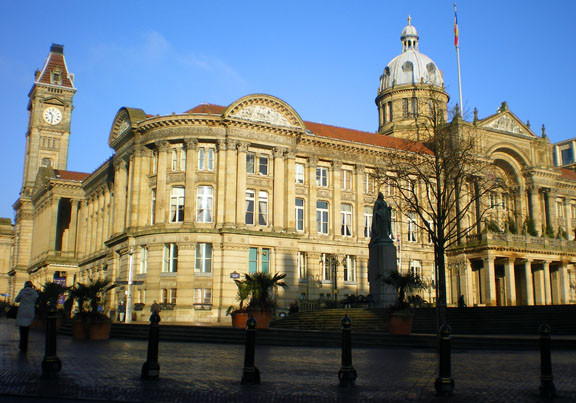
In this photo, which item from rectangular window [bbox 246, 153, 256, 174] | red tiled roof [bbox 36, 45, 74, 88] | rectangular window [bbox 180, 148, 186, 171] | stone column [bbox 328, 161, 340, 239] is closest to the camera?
rectangular window [bbox 180, 148, 186, 171]

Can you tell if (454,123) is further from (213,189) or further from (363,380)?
(363,380)

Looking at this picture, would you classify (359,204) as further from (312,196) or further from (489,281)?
(489,281)

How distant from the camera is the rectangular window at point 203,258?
4741 centimetres

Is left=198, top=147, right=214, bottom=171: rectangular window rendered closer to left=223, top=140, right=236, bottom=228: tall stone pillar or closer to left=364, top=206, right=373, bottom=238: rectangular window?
left=223, top=140, right=236, bottom=228: tall stone pillar

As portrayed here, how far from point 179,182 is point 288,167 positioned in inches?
371

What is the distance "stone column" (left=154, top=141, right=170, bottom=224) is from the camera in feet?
162

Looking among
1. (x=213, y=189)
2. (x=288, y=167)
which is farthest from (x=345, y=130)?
(x=213, y=189)

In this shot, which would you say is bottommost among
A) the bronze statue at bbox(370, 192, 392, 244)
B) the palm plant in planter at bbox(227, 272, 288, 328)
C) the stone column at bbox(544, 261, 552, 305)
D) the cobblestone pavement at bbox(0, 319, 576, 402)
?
the cobblestone pavement at bbox(0, 319, 576, 402)

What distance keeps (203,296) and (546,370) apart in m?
37.9

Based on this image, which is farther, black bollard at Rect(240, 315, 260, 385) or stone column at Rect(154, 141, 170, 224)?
stone column at Rect(154, 141, 170, 224)

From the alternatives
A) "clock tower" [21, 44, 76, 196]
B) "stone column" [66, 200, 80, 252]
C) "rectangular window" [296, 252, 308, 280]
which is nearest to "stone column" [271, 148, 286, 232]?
"rectangular window" [296, 252, 308, 280]

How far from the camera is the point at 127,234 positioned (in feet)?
166

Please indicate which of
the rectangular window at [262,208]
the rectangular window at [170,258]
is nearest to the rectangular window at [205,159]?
the rectangular window at [262,208]

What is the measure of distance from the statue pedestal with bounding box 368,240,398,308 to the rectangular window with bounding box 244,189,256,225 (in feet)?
58.4
